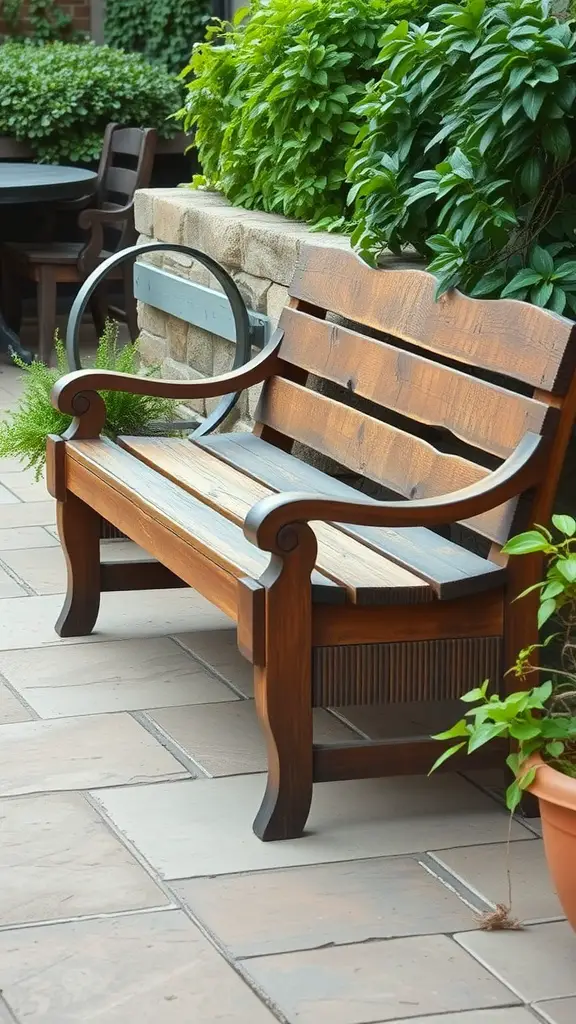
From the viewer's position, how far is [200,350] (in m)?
4.96

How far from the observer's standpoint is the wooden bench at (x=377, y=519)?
2793 mm

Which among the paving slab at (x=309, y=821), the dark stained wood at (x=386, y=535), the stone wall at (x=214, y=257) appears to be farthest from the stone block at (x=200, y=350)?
the paving slab at (x=309, y=821)

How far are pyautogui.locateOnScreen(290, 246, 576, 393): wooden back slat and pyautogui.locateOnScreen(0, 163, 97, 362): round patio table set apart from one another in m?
3.83

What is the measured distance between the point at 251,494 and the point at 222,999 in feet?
4.70

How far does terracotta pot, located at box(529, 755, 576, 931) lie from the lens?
2344 millimetres

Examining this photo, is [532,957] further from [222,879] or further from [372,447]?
[372,447]

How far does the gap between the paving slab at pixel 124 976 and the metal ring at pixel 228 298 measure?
76.3 inches

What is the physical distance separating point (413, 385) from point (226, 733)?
0.89 m

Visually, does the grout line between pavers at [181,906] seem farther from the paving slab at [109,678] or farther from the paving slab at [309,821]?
the paving slab at [109,678]

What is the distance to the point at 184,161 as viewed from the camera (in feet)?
31.5

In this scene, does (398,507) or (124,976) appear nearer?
(124,976)

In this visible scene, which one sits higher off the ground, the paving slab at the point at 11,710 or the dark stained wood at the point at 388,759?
the dark stained wood at the point at 388,759

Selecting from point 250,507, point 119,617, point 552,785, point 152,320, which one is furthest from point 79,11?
point 552,785

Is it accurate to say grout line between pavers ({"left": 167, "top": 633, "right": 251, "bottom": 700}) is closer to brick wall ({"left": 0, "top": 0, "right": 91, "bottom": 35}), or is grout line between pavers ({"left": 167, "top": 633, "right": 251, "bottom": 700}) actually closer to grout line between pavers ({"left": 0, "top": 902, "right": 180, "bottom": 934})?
grout line between pavers ({"left": 0, "top": 902, "right": 180, "bottom": 934})
